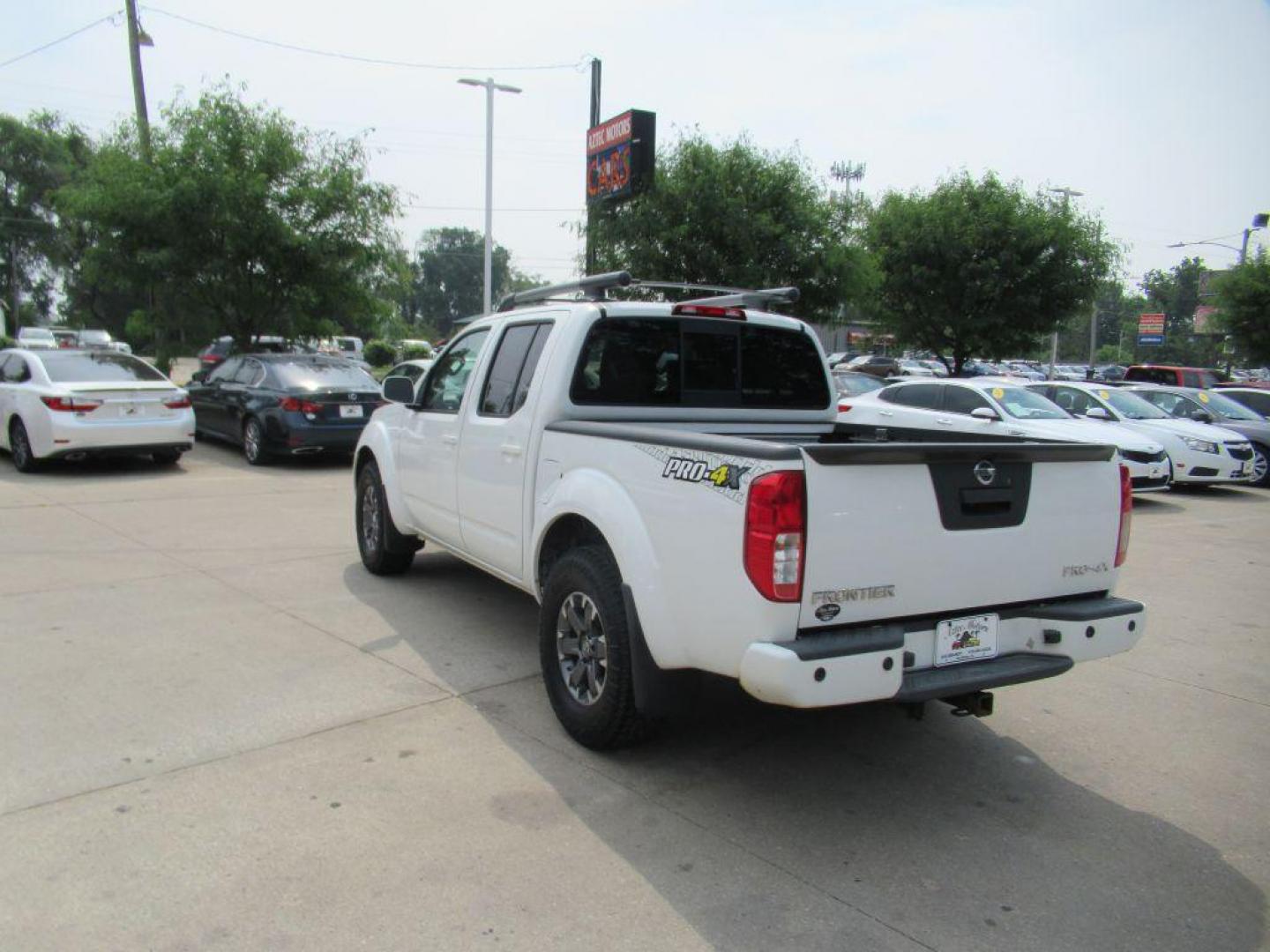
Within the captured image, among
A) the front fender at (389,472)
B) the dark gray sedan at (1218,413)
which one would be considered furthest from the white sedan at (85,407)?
the dark gray sedan at (1218,413)

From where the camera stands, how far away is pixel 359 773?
3.86 m

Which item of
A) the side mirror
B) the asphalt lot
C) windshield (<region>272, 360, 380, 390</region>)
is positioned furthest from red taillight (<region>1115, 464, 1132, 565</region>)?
windshield (<region>272, 360, 380, 390</region>)

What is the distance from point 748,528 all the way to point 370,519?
454 cm

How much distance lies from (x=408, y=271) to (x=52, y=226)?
4087 cm

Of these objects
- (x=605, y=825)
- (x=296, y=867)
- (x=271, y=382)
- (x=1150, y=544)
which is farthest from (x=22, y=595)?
(x=1150, y=544)

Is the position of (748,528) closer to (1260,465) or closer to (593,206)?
(1260,465)

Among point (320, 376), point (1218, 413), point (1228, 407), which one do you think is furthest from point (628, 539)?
point (1228, 407)

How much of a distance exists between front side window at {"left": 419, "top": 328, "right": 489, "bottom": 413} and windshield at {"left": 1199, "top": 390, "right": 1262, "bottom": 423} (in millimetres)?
14592

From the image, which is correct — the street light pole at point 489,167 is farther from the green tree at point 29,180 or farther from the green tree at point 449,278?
the green tree at point 449,278

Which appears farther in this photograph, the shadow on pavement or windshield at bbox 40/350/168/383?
windshield at bbox 40/350/168/383

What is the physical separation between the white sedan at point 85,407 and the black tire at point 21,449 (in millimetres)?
11

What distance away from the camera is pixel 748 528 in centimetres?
321

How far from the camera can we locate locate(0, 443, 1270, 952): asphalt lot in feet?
9.64

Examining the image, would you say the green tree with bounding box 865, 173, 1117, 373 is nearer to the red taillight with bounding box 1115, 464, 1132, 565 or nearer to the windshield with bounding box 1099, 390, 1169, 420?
the windshield with bounding box 1099, 390, 1169, 420
